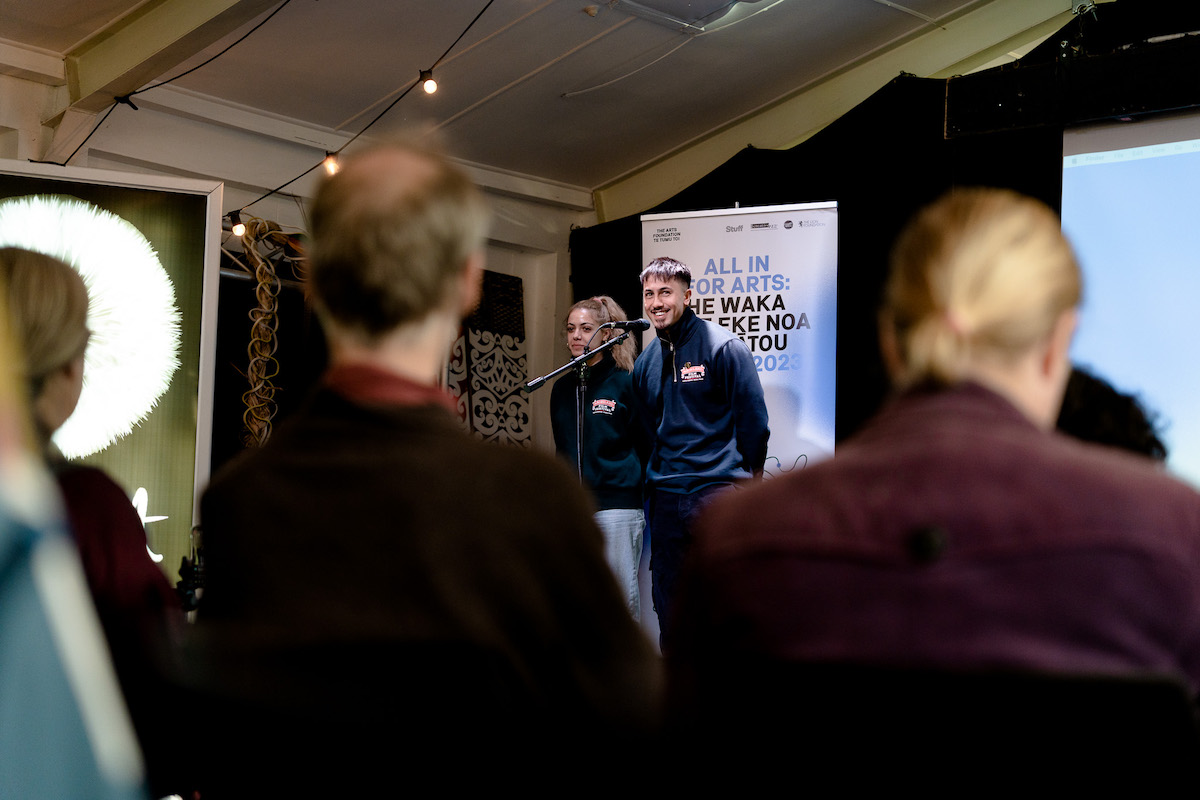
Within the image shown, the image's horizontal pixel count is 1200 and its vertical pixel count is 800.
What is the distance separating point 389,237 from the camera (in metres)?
0.98

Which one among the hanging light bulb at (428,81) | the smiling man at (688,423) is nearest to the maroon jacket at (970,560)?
the smiling man at (688,423)

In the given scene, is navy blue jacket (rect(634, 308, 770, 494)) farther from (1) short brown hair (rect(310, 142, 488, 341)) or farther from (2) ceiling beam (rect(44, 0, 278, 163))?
(1) short brown hair (rect(310, 142, 488, 341))

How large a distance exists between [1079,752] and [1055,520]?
175 mm

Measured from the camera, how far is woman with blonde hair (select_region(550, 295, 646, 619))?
4.39 meters

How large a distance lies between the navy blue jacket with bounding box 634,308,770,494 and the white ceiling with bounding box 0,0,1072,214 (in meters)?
1.69

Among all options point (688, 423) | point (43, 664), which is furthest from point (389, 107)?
point (43, 664)

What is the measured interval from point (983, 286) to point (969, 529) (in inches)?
9.2

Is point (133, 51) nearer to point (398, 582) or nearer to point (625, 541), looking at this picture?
point (625, 541)

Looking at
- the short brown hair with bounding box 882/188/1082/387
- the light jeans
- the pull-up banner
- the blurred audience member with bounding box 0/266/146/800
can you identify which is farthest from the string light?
the blurred audience member with bounding box 0/266/146/800

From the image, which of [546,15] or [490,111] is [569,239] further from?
[546,15]

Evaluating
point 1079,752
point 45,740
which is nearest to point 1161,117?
point 1079,752

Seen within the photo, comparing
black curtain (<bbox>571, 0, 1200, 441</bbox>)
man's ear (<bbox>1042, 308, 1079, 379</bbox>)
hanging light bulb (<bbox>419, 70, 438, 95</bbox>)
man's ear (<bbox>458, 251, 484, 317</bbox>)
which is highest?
hanging light bulb (<bbox>419, 70, 438, 95</bbox>)

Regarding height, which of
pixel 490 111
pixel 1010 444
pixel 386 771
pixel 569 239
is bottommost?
pixel 386 771

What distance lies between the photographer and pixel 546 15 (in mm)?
4844
